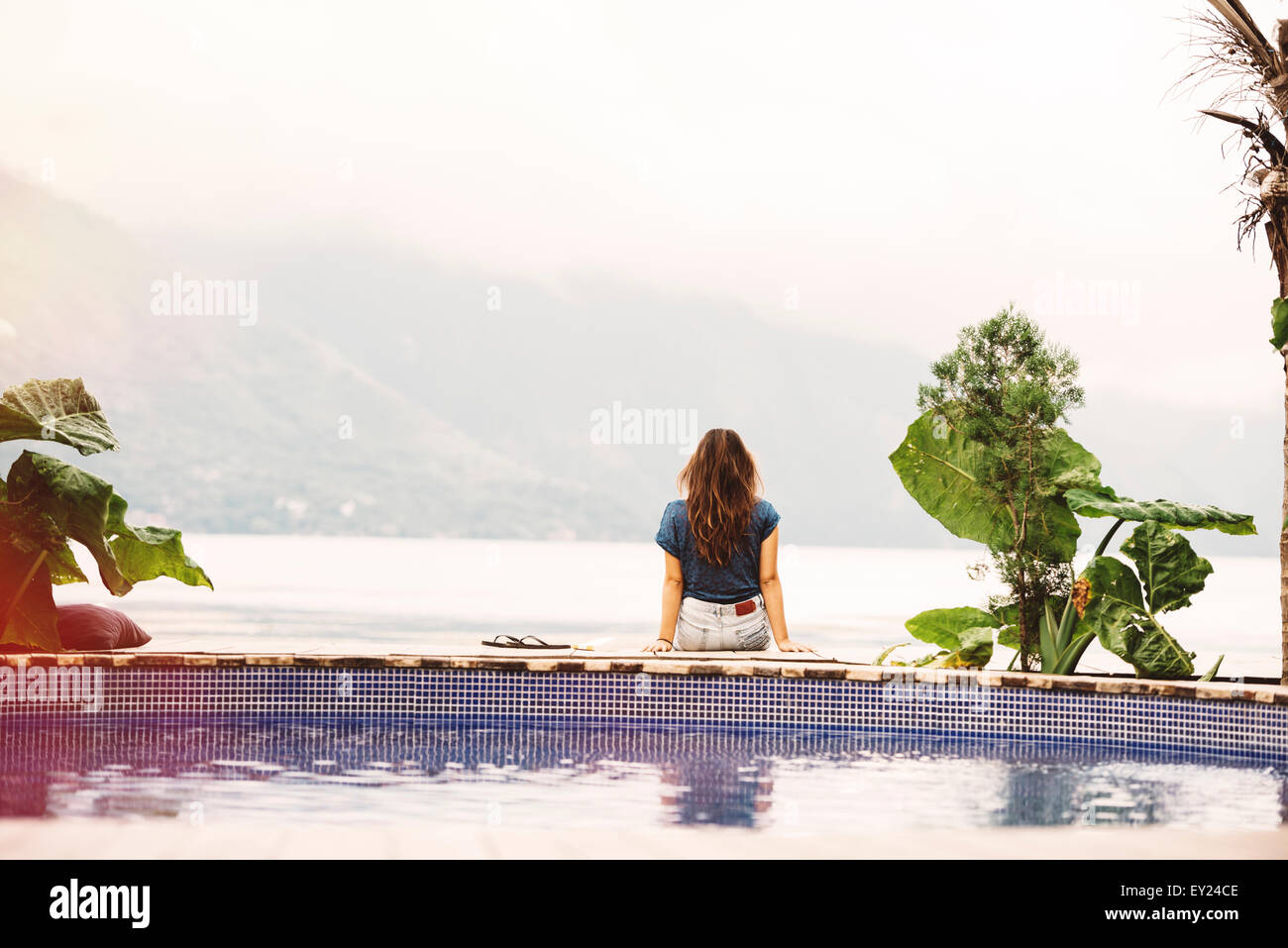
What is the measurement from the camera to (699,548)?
572 cm

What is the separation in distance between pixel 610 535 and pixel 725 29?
2978 centimetres

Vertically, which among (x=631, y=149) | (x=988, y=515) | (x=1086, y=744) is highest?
(x=631, y=149)

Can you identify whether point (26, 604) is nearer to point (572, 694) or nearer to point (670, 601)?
point (572, 694)

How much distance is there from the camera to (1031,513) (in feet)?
20.2

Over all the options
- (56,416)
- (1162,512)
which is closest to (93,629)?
(56,416)

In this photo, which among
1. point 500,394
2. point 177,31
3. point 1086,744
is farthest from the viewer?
point 500,394

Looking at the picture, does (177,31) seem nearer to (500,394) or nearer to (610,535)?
(500,394)

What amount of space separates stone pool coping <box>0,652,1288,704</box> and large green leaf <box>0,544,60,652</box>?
0.30 feet

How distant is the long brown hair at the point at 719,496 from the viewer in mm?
5691

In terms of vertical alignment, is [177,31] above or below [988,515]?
above

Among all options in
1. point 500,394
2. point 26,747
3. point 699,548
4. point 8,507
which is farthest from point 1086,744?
point 500,394

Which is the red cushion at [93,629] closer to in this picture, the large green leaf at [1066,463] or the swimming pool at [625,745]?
the swimming pool at [625,745]

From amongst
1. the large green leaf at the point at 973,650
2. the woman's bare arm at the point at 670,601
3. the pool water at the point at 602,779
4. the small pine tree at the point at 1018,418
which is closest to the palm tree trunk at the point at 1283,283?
the pool water at the point at 602,779

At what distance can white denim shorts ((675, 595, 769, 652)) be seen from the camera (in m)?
5.87
